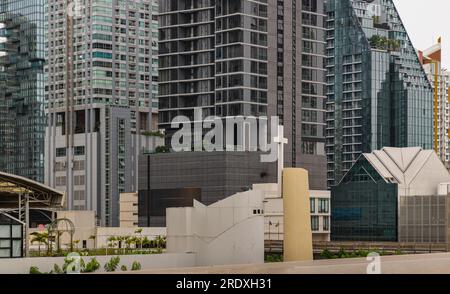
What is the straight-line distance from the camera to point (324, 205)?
5812 inches

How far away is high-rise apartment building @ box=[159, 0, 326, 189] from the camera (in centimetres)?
17525

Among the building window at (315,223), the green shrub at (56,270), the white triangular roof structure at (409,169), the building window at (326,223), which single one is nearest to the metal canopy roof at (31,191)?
the green shrub at (56,270)

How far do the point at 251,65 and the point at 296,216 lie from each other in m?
112

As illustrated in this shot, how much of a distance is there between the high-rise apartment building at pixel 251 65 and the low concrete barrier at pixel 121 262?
106738mm

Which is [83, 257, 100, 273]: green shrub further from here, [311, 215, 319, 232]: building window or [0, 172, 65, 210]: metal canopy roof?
[311, 215, 319, 232]: building window

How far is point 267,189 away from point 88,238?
1034 inches

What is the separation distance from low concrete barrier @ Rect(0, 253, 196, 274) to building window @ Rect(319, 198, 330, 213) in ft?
261

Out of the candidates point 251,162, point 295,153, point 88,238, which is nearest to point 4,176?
point 88,238

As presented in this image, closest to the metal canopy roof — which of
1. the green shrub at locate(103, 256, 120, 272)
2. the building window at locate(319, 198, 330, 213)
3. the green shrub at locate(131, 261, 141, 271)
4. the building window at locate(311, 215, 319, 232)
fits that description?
the green shrub at locate(103, 256, 120, 272)

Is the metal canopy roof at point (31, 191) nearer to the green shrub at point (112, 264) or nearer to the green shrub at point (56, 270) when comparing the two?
the green shrub at point (112, 264)

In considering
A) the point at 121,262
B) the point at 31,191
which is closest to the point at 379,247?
the point at 31,191

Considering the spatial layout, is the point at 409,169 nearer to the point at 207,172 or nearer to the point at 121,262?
the point at 207,172

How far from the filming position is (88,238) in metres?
139

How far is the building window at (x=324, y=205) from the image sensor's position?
146875 millimetres
